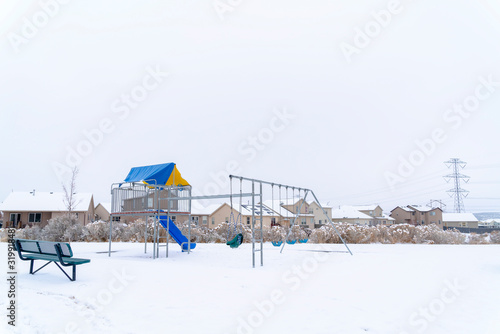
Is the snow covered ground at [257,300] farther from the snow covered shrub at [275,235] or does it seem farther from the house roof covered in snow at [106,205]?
the house roof covered in snow at [106,205]

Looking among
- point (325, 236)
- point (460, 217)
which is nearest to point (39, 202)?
point (325, 236)

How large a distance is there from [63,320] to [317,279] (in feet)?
17.4

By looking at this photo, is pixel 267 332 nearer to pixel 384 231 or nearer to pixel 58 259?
pixel 58 259

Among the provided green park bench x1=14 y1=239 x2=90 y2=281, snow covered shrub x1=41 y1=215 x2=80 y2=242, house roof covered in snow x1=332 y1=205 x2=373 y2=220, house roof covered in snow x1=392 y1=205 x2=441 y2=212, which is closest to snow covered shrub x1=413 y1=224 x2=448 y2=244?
green park bench x1=14 y1=239 x2=90 y2=281

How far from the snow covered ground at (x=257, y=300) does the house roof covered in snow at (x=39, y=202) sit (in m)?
37.8

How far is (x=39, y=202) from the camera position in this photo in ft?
148

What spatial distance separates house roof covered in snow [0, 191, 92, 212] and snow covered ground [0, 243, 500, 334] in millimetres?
37845

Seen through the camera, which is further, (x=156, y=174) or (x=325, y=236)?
(x=325, y=236)

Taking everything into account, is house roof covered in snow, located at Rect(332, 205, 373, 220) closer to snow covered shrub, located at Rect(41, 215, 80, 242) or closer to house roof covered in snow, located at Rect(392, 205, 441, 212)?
house roof covered in snow, located at Rect(392, 205, 441, 212)

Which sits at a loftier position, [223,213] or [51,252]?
[223,213]

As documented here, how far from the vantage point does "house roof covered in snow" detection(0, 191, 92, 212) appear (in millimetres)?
43481

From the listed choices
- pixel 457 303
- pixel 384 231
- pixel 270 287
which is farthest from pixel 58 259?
pixel 384 231

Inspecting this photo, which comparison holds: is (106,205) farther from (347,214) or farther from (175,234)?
(175,234)

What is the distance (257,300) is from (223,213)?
160 ft
